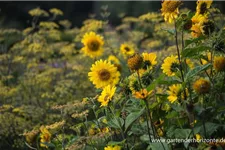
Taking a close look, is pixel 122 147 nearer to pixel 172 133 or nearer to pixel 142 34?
pixel 172 133

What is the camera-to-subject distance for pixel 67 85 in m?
4.28

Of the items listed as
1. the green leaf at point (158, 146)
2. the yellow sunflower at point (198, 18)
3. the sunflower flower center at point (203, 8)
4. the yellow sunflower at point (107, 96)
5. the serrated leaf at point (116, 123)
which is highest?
the sunflower flower center at point (203, 8)

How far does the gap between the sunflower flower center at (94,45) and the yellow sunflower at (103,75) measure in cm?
72

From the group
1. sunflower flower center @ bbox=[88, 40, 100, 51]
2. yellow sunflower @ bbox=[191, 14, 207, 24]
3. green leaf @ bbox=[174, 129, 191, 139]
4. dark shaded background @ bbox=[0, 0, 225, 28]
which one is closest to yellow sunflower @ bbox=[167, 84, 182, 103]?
green leaf @ bbox=[174, 129, 191, 139]

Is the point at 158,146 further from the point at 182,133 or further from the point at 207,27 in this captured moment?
the point at 207,27

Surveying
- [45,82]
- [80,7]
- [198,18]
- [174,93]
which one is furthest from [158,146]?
[80,7]

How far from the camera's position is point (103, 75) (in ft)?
7.70

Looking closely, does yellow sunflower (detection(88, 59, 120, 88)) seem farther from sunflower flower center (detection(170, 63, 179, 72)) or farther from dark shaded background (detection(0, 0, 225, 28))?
dark shaded background (detection(0, 0, 225, 28))

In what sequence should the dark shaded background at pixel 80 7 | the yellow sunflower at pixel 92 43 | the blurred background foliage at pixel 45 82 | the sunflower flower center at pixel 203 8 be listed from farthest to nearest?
the dark shaded background at pixel 80 7 < the blurred background foliage at pixel 45 82 < the yellow sunflower at pixel 92 43 < the sunflower flower center at pixel 203 8

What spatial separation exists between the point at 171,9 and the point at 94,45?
3.97 feet

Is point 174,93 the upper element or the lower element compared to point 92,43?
lower

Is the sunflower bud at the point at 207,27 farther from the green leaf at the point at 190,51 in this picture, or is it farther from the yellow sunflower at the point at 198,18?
the green leaf at the point at 190,51

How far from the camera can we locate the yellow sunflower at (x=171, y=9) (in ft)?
6.37

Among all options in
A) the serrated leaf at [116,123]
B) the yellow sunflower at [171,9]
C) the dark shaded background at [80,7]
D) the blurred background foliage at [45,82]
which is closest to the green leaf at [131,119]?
the serrated leaf at [116,123]
